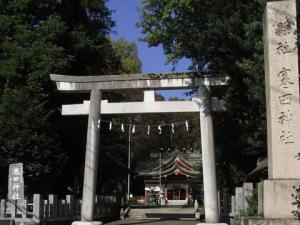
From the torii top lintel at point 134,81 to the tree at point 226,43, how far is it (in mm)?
825

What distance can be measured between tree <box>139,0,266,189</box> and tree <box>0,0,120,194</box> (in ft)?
13.8

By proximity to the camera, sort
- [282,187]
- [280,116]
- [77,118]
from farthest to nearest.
Result: [77,118] < [280,116] < [282,187]

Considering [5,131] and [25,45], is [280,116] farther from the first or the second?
[25,45]

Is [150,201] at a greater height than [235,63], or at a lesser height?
lesser

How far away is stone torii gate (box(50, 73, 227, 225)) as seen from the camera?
71.8 feet

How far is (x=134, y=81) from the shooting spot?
76.3 feet

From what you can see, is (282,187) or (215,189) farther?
(215,189)

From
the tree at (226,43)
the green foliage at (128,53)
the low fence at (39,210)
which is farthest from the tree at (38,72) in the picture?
the green foliage at (128,53)

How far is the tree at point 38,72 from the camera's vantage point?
21.6m

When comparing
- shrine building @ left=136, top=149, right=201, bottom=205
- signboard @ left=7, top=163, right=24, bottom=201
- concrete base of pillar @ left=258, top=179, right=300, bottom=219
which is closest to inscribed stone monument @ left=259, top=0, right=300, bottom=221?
concrete base of pillar @ left=258, top=179, right=300, bottom=219

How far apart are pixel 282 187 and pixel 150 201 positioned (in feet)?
155

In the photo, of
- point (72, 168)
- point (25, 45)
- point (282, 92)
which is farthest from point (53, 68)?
point (282, 92)

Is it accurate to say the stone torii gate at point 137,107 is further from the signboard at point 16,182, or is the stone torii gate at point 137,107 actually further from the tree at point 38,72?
the signboard at point 16,182

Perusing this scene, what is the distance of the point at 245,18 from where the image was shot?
17.8 m
